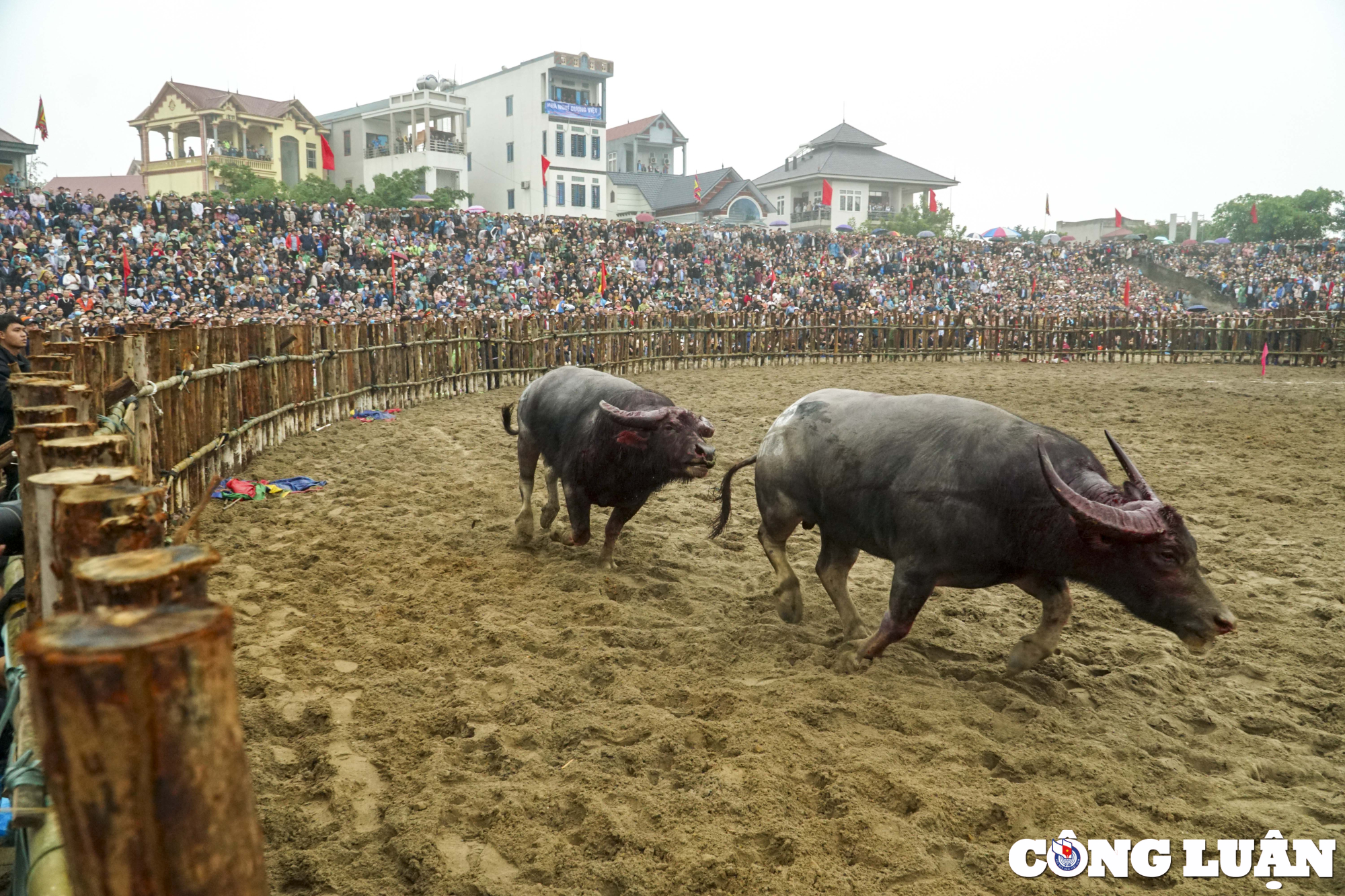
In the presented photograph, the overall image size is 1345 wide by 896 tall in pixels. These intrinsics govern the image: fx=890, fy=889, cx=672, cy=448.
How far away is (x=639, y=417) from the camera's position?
18.4 ft

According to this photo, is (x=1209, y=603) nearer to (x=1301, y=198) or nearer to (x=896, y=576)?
(x=896, y=576)

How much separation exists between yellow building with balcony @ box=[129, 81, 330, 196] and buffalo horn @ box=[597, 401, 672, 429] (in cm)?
3816

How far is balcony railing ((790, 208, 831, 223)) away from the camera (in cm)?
5212

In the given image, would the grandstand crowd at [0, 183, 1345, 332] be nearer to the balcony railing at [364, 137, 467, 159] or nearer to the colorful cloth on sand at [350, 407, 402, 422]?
the colorful cloth on sand at [350, 407, 402, 422]

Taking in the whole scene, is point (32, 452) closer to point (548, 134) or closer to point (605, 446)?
point (605, 446)

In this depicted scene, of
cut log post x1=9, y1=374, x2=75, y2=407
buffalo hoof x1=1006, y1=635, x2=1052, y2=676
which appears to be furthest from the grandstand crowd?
buffalo hoof x1=1006, y1=635, x2=1052, y2=676

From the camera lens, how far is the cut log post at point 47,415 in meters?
2.73

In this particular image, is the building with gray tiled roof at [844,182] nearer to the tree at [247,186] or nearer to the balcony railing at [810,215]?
the balcony railing at [810,215]

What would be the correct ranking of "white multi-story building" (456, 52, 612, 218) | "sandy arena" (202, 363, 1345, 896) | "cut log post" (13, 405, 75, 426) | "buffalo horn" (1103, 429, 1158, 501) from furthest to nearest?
"white multi-story building" (456, 52, 612, 218), "buffalo horn" (1103, 429, 1158, 501), "sandy arena" (202, 363, 1345, 896), "cut log post" (13, 405, 75, 426)

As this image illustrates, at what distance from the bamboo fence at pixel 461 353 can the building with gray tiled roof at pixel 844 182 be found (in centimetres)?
2738

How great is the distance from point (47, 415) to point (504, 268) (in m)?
21.5

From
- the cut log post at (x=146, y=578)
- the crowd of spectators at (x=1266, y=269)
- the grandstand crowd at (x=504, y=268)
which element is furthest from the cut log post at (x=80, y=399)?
the crowd of spectators at (x=1266, y=269)

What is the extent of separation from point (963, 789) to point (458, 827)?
1.80 meters

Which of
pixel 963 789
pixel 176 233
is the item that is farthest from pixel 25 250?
pixel 963 789
